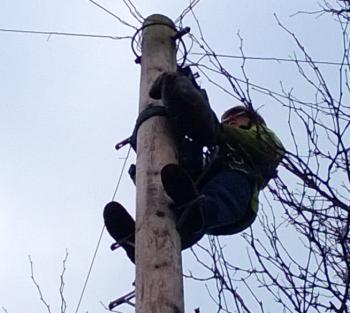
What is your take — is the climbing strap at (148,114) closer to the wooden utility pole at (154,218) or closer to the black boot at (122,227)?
the wooden utility pole at (154,218)

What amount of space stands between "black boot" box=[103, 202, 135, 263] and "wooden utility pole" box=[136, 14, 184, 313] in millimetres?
144

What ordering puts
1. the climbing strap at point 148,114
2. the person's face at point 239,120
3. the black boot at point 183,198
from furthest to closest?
the person's face at point 239,120 → the climbing strap at point 148,114 → the black boot at point 183,198

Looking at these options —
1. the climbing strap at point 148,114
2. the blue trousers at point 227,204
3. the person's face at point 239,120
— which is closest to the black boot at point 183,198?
the blue trousers at point 227,204

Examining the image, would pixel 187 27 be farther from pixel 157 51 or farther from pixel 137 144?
pixel 137 144

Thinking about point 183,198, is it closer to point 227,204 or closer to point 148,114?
point 148,114

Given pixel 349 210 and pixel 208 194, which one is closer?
pixel 349 210

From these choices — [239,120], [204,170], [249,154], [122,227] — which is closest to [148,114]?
[204,170]

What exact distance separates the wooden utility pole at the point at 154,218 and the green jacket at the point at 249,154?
453mm

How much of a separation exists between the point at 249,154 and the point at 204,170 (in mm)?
523

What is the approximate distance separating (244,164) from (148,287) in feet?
4.89

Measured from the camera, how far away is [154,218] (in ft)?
9.73

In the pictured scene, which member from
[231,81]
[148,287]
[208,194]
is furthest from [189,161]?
[148,287]

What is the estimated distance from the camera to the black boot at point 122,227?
3217mm

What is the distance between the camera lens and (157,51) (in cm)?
384
